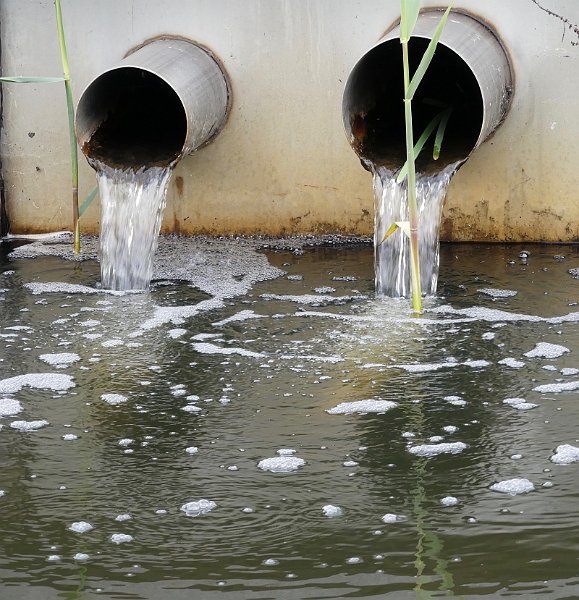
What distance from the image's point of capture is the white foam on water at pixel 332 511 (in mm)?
2508

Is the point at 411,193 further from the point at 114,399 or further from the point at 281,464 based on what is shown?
the point at 281,464

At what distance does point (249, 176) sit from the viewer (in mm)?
5770

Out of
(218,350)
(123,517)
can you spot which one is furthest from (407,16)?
(123,517)

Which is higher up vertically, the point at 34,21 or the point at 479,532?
the point at 34,21

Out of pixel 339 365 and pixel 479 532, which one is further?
pixel 339 365

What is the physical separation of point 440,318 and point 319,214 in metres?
1.69

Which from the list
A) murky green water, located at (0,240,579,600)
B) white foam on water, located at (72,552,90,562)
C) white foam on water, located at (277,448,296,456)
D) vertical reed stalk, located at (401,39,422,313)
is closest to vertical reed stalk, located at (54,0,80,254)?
murky green water, located at (0,240,579,600)

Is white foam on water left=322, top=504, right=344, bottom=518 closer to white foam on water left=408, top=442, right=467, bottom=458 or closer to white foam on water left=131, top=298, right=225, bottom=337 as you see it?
white foam on water left=408, top=442, right=467, bottom=458

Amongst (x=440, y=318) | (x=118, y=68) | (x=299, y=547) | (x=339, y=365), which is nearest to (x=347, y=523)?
(x=299, y=547)

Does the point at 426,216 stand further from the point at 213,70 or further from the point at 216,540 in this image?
the point at 216,540

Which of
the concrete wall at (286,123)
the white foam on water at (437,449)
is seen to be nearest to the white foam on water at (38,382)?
the white foam on water at (437,449)

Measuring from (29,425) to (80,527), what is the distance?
73cm

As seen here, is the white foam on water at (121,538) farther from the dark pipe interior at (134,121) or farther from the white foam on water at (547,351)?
the dark pipe interior at (134,121)

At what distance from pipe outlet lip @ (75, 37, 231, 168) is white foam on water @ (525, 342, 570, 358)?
2122 millimetres
